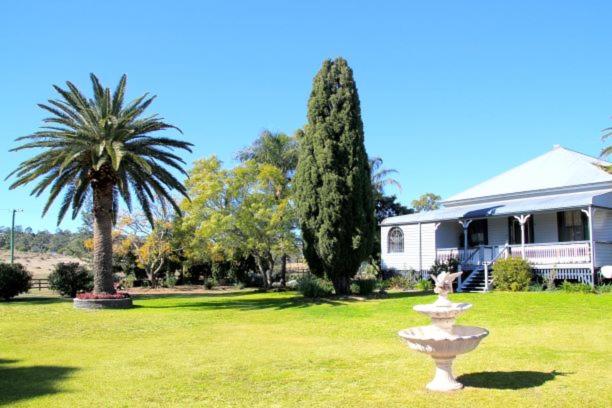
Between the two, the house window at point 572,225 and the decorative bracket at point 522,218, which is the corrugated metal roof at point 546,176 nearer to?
the house window at point 572,225

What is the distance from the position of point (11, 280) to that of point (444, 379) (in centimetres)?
2983

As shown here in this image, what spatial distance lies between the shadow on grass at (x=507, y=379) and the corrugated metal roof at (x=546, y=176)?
21477 millimetres

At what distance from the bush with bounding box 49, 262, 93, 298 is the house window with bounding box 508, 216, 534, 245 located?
2405 cm

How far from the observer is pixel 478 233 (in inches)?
1256

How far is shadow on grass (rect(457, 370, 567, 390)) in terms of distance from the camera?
9.08 meters

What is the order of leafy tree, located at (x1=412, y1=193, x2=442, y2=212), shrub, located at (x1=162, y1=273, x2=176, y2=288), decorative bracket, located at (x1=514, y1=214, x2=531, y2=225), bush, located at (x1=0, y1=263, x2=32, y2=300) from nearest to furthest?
decorative bracket, located at (x1=514, y1=214, x2=531, y2=225) < bush, located at (x1=0, y1=263, x2=32, y2=300) < shrub, located at (x1=162, y1=273, x2=176, y2=288) < leafy tree, located at (x1=412, y1=193, x2=442, y2=212)

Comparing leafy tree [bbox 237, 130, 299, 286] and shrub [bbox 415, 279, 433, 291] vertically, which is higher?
leafy tree [bbox 237, 130, 299, 286]

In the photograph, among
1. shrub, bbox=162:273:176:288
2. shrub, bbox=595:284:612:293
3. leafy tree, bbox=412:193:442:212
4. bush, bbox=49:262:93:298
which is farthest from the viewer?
leafy tree, bbox=412:193:442:212

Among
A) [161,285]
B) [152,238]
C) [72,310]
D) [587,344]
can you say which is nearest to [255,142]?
[152,238]

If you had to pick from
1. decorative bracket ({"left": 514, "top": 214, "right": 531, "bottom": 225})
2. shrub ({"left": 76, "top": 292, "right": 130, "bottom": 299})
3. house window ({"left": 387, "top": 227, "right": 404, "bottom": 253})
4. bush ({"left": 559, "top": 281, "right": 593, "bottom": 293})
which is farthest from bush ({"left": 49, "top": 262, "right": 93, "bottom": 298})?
bush ({"left": 559, "top": 281, "right": 593, "bottom": 293})

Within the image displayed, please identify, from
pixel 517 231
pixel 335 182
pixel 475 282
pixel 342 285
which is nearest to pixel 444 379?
pixel 335 182

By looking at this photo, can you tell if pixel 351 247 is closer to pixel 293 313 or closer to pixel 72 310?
pixel 293 313

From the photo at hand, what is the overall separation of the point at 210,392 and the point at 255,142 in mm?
33742

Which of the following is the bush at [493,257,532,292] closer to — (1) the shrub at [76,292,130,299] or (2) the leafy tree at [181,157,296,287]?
(2) the leafy tree at [181,157,296,287]
